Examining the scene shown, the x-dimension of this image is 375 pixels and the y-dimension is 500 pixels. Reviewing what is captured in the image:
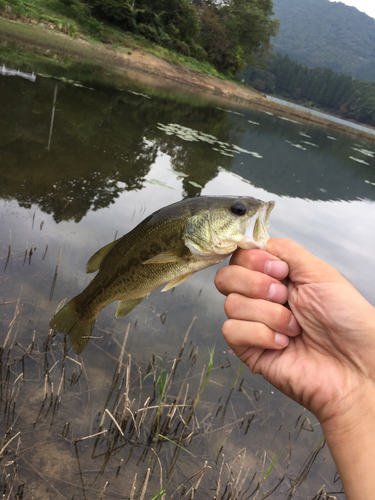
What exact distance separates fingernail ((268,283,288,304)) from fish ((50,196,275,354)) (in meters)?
0.27

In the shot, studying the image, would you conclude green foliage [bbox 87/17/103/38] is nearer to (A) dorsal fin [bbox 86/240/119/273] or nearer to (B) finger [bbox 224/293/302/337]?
(A) dorsal fin [bbox 86/240/119/273]

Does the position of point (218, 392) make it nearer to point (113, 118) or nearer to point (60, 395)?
point (60, 395)

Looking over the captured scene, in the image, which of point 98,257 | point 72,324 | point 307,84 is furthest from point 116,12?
point 307,84

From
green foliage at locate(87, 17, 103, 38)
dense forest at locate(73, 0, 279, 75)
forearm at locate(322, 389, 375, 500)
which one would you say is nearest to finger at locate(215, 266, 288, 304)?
forearm at locate(322, 389, 375, 500)

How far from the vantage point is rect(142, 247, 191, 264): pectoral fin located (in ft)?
7.10

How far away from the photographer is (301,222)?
981cm

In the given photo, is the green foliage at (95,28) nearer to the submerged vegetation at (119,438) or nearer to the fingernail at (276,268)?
the submerged vegetation at (119,438)

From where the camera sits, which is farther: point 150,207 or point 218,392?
point 150,207

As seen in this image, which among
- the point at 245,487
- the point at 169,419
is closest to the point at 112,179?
the point at 169,419

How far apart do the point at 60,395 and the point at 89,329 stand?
Answer: 918 millimetres

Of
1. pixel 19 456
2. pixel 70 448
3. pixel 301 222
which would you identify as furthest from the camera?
pixel 301 222

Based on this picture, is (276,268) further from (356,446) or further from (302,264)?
(356,446)

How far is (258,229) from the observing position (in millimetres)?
2201

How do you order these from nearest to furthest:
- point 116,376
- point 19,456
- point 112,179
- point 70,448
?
point 19,456
point 70,448
point 116,376
point 112,179
